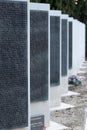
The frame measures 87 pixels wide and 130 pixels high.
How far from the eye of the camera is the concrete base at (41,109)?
358 inches

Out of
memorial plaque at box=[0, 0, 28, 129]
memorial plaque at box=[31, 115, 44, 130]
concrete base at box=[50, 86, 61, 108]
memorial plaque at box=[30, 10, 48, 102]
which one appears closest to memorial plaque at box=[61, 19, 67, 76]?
concrete base at box=[50, 86, 61, 108]

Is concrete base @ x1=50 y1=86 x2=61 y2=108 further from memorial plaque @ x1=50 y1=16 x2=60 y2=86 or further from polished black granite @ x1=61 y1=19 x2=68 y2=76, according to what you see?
polished black granite @ x1=61 y1=19 x2=68 y2=76

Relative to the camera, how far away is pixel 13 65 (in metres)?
7.32

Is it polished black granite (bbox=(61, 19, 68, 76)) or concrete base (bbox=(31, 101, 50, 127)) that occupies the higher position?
polished black granite (bbox=(61, 19, 68, 76))

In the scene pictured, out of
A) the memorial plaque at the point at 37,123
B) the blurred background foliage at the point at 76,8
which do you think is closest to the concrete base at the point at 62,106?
the memorial plaque at the point at 37,123

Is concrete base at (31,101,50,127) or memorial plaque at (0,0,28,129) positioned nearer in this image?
memorial plaque at (0,0,28,129)

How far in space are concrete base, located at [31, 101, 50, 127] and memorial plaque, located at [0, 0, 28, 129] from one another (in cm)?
155

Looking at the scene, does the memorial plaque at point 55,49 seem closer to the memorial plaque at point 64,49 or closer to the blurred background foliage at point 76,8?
the memorial plaque at point 64,49

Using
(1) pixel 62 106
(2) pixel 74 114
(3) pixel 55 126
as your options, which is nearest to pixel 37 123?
(3) pixel 55 126

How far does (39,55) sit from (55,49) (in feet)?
8.02

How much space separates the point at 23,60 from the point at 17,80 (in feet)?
1.12

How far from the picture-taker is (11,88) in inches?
288

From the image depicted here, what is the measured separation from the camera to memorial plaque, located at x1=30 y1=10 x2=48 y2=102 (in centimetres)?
899

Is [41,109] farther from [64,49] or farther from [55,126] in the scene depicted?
[64,49]
